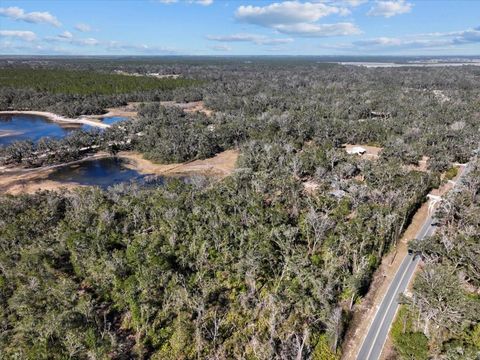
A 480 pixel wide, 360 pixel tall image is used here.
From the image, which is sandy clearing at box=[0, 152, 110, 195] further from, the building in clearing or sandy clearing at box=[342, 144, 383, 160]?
sandy clearing at box=[342, 144, 383, 160]

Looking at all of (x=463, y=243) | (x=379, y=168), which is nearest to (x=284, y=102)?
(x=379, y=168)

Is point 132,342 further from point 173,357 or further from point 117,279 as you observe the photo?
point 117,279

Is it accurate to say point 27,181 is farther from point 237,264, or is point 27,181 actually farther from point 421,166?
point 421,166

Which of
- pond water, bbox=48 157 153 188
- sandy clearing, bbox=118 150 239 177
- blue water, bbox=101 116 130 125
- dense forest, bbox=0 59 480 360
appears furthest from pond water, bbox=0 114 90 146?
dense forest, bbox=0 59 480 360

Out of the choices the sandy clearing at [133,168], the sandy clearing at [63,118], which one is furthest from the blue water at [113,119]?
the sandy clearing at [133,168]

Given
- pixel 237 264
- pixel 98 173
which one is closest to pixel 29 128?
pixel 98 173

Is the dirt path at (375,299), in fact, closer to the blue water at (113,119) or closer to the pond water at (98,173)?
the pond water at (98,173)
